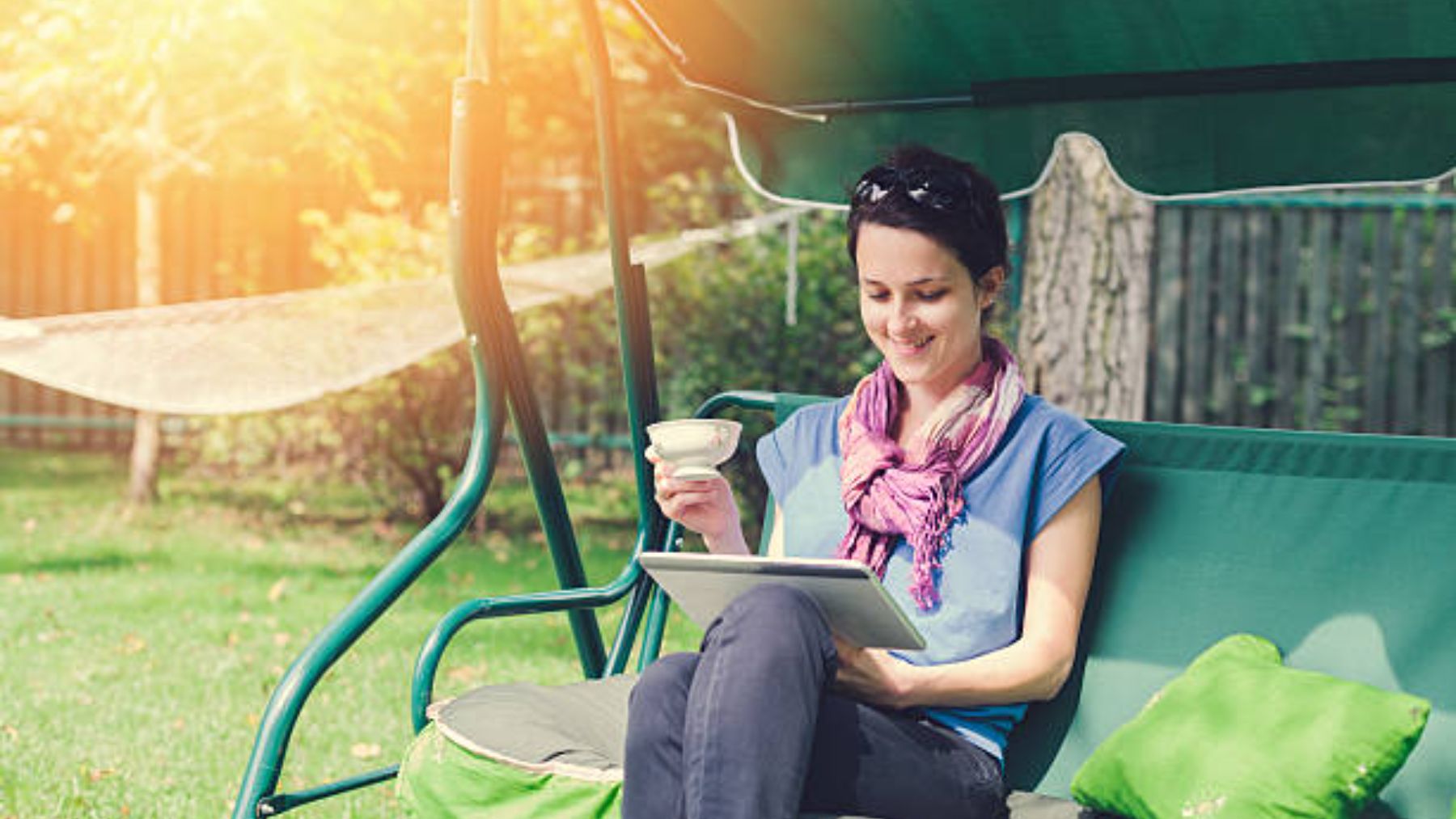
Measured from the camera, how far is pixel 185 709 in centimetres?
418

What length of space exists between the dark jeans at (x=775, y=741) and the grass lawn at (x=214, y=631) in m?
1.56

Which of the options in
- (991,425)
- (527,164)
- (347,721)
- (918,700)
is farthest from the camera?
(527,164)

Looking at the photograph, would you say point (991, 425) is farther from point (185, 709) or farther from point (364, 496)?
point (364, 496)

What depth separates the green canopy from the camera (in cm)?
269

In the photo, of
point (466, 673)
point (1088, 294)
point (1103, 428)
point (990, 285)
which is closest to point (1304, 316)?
point (1088, 294)

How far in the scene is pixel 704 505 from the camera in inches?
95.2

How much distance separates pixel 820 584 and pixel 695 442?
1.18ft

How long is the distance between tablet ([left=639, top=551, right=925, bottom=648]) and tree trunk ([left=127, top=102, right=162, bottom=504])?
5480mm

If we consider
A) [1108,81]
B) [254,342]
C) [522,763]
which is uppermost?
[1108,81]

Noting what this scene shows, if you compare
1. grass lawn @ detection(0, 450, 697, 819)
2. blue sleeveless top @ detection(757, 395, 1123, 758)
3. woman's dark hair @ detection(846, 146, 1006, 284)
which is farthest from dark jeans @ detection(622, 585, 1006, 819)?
grass lawn @ detection(0, 450, 697, 819)

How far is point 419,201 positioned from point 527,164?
1190 millimetres

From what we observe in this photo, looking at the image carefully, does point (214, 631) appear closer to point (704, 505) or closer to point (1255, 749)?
point (704, 505)

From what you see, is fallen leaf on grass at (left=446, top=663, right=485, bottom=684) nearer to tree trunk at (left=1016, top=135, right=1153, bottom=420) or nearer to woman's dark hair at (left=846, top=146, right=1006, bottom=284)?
tree trunk at (left=1016, top=135, right=1153, bottom=420)

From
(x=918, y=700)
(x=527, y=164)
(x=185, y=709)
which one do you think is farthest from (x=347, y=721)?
(x=527, y=164)
